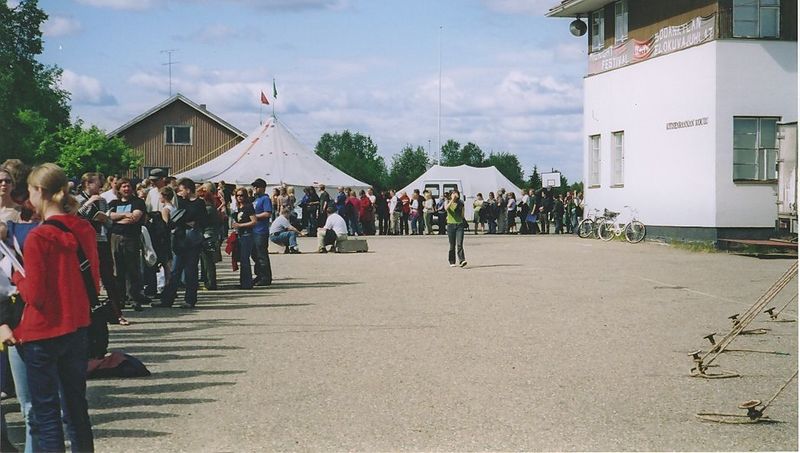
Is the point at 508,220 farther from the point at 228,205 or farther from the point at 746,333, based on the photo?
the point at 746,333

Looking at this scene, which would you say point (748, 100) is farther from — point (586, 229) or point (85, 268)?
point (85, 268)

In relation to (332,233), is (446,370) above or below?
below

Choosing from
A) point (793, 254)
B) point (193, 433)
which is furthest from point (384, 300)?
point (793, 254)

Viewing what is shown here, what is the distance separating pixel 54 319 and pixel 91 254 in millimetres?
587

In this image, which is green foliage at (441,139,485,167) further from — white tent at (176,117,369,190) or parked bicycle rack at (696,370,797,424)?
parked bicycle rack at (696,370,797,424)

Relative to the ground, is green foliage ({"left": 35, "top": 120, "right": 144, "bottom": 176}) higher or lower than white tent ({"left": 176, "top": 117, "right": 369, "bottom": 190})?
higher

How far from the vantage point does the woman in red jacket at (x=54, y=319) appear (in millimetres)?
5531

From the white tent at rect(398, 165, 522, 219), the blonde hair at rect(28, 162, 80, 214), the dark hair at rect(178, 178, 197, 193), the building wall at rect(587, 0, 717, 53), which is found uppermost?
the building wall at rect(587, 0, 717, 53)

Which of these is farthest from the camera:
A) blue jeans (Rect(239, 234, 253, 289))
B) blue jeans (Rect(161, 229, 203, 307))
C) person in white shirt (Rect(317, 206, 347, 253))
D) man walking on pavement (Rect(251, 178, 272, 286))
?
person in white shirt (Rect(317, 206, 347, 253))

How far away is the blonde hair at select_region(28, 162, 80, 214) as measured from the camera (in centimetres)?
572

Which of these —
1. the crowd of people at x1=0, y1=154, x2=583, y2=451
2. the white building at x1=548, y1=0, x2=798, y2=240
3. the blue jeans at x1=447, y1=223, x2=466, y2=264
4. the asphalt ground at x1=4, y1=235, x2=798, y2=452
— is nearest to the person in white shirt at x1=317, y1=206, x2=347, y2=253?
the crowd of people at x1=0, y1=154, x2=583, y2=451

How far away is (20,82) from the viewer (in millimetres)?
65375

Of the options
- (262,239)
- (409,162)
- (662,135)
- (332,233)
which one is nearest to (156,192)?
(262,239)

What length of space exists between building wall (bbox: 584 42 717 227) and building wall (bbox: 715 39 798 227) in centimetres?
24
